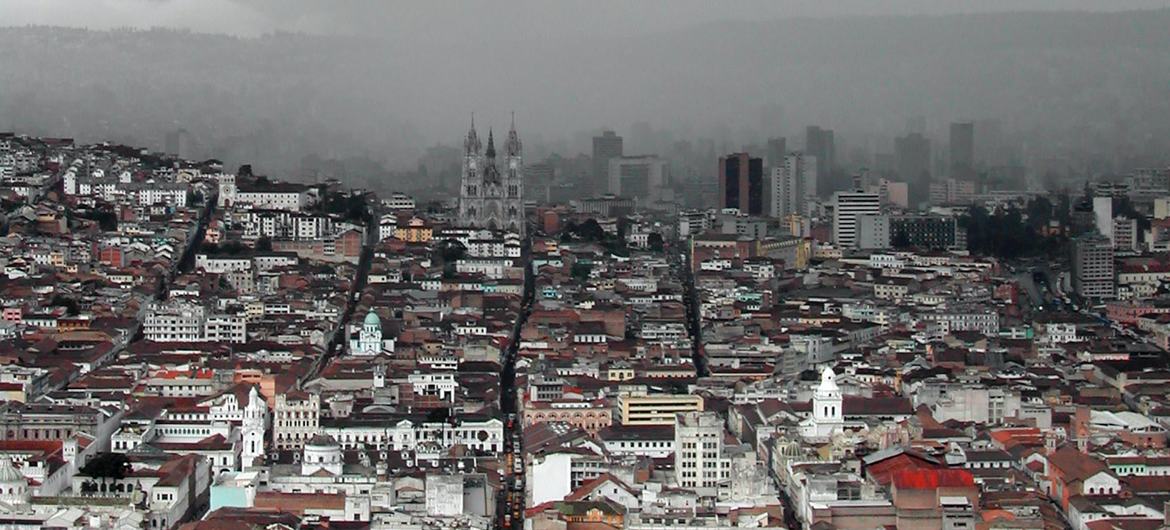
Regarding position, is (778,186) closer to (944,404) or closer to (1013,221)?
(1013,221)

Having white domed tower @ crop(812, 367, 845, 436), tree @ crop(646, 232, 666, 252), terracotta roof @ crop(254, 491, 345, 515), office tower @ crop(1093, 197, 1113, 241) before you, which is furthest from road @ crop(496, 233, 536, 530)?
office tower @ crop(1093, 197, 1113, 241)

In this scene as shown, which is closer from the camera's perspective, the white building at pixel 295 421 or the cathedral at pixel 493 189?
the white building at pixel 295 421

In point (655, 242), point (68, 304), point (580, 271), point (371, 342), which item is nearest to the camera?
point (371, 342)

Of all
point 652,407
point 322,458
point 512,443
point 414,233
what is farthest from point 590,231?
point 322,458

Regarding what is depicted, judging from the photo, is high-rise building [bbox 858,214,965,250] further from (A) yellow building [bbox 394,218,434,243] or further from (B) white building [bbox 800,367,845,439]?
(B) white building [bbox 800,367,845,439]

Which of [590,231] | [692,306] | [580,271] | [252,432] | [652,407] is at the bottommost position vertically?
[252,432]

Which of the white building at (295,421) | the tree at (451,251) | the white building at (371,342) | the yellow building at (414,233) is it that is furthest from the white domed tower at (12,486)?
the yellow building at (414,233)

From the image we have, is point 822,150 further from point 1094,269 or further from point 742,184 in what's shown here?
point 1094,269

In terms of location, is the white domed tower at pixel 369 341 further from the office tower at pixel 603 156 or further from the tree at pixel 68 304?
the office tower at pixel 603 156
